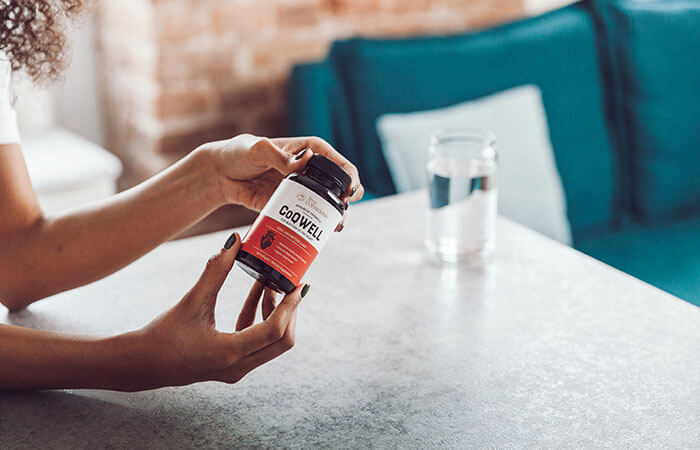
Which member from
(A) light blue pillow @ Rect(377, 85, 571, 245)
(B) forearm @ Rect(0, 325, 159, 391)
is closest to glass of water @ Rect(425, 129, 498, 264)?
(B) forearm @ Rect(0, 325, 159, 391)

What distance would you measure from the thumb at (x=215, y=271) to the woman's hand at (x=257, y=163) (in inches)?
5.2

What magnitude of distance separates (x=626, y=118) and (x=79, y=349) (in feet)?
5.47

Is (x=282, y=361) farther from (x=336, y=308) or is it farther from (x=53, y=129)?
(x=53, y=129)

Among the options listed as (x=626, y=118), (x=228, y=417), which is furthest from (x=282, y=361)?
(x=626, y=118)

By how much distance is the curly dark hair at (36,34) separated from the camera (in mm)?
1032

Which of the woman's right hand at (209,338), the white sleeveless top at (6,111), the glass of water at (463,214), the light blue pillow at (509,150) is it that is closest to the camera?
the woman's right hand at (209,338)

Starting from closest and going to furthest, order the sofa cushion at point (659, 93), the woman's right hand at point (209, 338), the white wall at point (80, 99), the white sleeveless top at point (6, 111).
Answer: the woman's right hand at point (209, 338)
the white sleeveless top at point (6, 111)
the sofa cushion at point (659, 93)
the white wall at point (80, 99)

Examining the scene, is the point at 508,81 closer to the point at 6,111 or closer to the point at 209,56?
the point at 209,56

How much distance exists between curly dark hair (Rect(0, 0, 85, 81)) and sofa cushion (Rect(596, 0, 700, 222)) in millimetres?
1443

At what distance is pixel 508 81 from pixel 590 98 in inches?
9.5

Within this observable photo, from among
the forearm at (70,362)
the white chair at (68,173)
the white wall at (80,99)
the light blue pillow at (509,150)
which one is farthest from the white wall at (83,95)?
the forearm at (70,362)

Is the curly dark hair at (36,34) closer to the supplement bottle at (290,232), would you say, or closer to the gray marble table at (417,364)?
the gray marble table at (417,364)

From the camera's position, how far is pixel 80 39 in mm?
2252

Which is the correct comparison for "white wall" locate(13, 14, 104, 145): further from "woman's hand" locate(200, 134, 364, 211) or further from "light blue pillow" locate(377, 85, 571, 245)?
"woman's hand" locate(200, 134, 364, 211)
